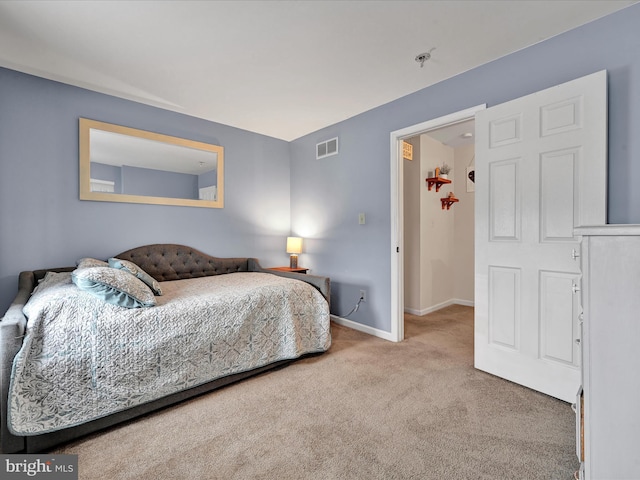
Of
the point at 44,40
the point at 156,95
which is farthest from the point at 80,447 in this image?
the point at 156,95

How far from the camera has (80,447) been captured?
1.52m

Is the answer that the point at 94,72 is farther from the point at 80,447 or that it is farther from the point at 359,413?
the point at 359,413

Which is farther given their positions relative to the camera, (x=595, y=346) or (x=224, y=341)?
(x=224, y=341)

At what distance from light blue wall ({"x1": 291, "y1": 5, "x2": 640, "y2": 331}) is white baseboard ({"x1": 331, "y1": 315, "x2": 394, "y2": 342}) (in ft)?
0.20

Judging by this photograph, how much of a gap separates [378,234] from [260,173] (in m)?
1.84

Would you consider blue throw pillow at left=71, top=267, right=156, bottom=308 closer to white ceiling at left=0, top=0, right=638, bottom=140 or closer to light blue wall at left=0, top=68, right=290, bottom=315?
light blue wall at left=0, top=68, right=290, bottom=315

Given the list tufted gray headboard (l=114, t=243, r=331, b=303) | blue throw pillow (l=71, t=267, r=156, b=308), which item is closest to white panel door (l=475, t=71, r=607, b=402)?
tufted gray headboard (l=114, t=243, r=331, b=303)

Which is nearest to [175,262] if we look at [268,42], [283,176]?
[283,176]

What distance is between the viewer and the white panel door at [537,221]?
5.94 feet

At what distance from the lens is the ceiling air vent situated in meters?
3.59

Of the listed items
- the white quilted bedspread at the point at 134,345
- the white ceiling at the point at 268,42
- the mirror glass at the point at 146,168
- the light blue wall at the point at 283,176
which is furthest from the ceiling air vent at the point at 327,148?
the white quilted bedspread at the point at 134,345

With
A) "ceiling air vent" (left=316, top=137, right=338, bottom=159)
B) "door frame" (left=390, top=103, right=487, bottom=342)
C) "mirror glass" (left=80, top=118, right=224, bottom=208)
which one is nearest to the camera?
"mirror glass" (left=80, top=118, right=224, bottom=208)

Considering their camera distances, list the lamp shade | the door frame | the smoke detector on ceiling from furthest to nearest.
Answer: the lamp shade
the door frame
the smoke detector on ceiling

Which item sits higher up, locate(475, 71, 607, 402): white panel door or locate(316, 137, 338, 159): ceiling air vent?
locate(316, 137, 338, 159): ceiling air vent
